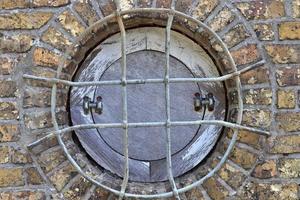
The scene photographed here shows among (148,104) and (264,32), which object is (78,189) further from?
(264,32)

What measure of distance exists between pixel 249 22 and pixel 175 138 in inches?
23.6

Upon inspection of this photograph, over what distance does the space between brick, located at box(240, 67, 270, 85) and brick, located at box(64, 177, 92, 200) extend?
0.79 m

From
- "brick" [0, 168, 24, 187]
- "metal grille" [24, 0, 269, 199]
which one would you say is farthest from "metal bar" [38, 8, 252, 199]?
"brick" [0, 168, 24, 187]

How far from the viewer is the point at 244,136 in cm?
277

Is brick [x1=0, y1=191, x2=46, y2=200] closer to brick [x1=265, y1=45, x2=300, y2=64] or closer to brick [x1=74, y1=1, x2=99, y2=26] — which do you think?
brick [x1=74, y1=1, x2=99, y2=26]

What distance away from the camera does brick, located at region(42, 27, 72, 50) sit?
278 centimetres

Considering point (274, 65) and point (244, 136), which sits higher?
point (274, 65)

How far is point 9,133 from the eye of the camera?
277 centimetres

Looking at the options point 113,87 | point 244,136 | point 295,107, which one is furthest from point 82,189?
point 295,107

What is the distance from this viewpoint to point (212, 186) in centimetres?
275

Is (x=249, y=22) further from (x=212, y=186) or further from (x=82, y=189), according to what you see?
(x=82, y=189)

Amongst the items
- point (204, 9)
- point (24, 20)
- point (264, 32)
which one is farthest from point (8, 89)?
point (264, 32)

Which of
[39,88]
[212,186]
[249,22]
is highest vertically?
[249,22]

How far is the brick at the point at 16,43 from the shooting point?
2801 millimetres
